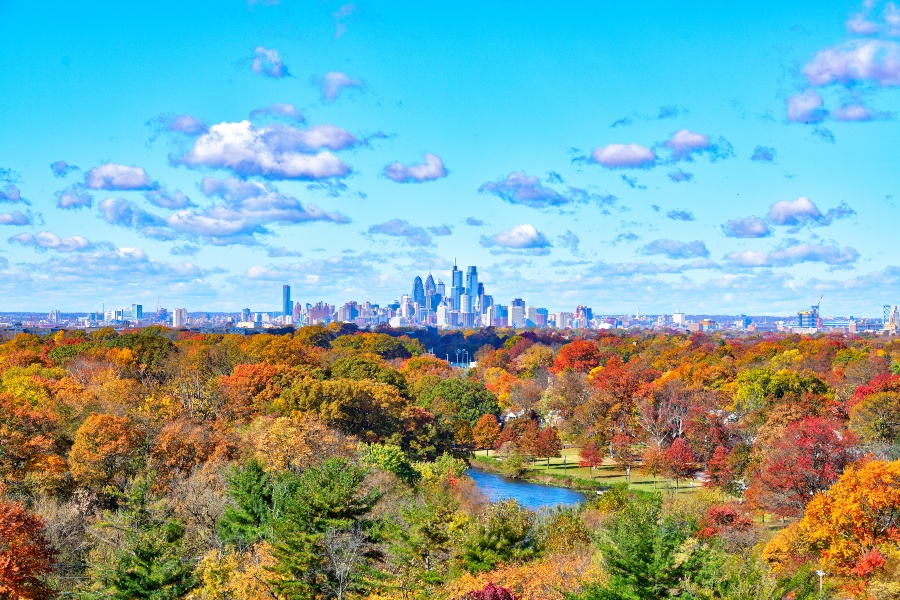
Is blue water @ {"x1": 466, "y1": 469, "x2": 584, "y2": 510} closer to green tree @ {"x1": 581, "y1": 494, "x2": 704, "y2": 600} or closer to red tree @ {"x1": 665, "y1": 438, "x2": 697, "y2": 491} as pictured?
red tree @ {"x1": 665, "y1": 438, "x2": 697, "y2": 491}

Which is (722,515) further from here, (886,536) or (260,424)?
(260,424)

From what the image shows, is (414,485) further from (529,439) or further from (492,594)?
(529,439)

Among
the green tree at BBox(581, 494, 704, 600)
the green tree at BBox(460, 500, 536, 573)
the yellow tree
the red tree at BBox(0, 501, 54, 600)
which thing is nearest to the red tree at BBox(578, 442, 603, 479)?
the yellow tree

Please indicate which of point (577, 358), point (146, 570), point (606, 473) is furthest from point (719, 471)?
point (577, 358)

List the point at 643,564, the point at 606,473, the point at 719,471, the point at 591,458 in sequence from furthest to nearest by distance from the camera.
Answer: the point at 591,458, the point at 606,473, the point at 719,471, the point at 643,564

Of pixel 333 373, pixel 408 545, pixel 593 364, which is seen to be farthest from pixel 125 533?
pixel 593 364

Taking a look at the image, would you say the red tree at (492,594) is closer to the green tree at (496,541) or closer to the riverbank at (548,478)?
the green tree at (496,541)

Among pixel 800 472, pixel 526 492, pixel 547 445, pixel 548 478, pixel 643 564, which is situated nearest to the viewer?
pixel 643 564
